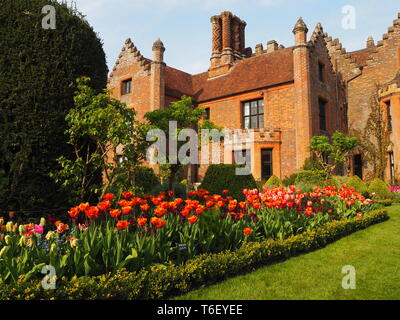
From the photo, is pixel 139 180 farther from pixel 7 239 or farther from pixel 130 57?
pixel 130 57

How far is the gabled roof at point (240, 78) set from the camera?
21547 mm

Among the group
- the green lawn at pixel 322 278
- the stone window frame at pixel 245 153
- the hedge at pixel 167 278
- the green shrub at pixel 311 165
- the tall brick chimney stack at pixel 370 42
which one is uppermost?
the tall brick chimney stack at pixel 370 42

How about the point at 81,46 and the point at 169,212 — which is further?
the point at 81,46

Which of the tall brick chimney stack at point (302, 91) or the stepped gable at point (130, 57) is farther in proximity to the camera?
the stepped gable at point (130, 57)

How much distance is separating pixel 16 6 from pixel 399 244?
10.1 m

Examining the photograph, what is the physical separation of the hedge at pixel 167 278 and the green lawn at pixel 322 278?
6.8 inches

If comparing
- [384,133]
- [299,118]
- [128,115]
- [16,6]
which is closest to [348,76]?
[384,133]

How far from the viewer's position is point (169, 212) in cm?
578

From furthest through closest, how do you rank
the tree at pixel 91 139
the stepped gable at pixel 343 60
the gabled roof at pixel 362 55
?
the gabled roof at pixel 362 55
the stepped gable at pixel 343 60
the tree at pixel 91 139

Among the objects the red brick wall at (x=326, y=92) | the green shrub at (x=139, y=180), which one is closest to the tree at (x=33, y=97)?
the green shrub at (x=139, y=180)

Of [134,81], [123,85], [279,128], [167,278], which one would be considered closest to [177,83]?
[134,81]

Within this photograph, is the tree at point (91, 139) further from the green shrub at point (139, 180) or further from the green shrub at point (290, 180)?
the green shrub at point (290, 180)

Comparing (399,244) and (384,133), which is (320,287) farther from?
(384,133)

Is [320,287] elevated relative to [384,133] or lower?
lower
